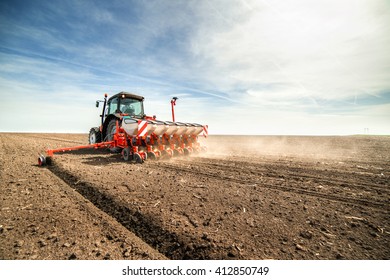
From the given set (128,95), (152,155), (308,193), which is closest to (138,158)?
(152,155)

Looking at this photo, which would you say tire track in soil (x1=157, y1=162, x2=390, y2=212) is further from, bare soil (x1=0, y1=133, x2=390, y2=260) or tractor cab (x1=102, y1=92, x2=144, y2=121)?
tractor cab (x1=102, y1=92, x2=144, y2=121)

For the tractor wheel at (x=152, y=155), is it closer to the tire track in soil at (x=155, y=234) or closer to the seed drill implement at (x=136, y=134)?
the seed drill implement at (x=136, y=134)

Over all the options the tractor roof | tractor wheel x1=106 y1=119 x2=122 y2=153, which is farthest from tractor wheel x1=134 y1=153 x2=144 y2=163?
the tractor roof

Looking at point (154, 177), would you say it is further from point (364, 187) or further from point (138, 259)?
point (364, 187)

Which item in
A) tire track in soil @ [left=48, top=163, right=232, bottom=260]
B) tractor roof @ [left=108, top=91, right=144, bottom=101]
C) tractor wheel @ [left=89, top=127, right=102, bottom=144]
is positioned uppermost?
tractor roof @ [left=108, top=91, right=144, bottom=101]

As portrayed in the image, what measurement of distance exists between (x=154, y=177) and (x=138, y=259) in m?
2.91

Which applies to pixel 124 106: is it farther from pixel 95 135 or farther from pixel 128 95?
pixel 95 135

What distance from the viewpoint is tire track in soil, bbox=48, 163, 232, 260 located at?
2111mm

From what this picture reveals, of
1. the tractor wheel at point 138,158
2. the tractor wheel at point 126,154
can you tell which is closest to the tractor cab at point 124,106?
the tractor wheel at point 126,154

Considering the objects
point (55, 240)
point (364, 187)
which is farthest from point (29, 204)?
point (364, 187)

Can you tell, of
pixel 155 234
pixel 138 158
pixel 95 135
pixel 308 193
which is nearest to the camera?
pixel 155 234

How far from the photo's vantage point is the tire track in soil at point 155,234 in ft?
6.93

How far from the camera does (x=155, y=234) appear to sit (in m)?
2.45

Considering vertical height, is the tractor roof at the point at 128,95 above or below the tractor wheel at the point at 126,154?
above
